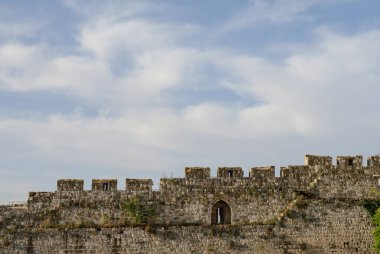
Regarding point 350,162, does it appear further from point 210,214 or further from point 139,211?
point 139,211

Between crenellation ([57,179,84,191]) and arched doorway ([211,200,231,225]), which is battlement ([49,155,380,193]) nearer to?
crenellation ([57,179,84,191])

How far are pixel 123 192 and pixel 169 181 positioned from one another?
2.53 meters

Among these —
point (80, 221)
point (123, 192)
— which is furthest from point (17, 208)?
point (123, 192)

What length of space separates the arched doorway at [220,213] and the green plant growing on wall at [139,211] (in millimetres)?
3214

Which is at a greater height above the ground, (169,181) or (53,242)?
(169,181)

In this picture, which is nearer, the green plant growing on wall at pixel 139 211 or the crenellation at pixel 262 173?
the green plant growing on wall at pixel 139 211

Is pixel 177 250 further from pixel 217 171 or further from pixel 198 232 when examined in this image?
pixel 217 171

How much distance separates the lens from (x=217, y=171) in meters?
31.1

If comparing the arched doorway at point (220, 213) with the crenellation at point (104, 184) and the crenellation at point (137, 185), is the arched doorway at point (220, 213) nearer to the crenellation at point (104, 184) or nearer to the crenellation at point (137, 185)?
the crenellation at point (137, 185)

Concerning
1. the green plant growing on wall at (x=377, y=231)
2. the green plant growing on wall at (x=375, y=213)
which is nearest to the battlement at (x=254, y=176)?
the green plant growing on wall at (x=375, y=213)

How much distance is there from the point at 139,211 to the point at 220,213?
444cm

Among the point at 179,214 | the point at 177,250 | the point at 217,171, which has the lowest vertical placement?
the point at 177,250

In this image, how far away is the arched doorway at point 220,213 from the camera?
30828 mm

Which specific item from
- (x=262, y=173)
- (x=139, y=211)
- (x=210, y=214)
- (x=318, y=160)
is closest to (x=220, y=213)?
(x=210, y=214)
